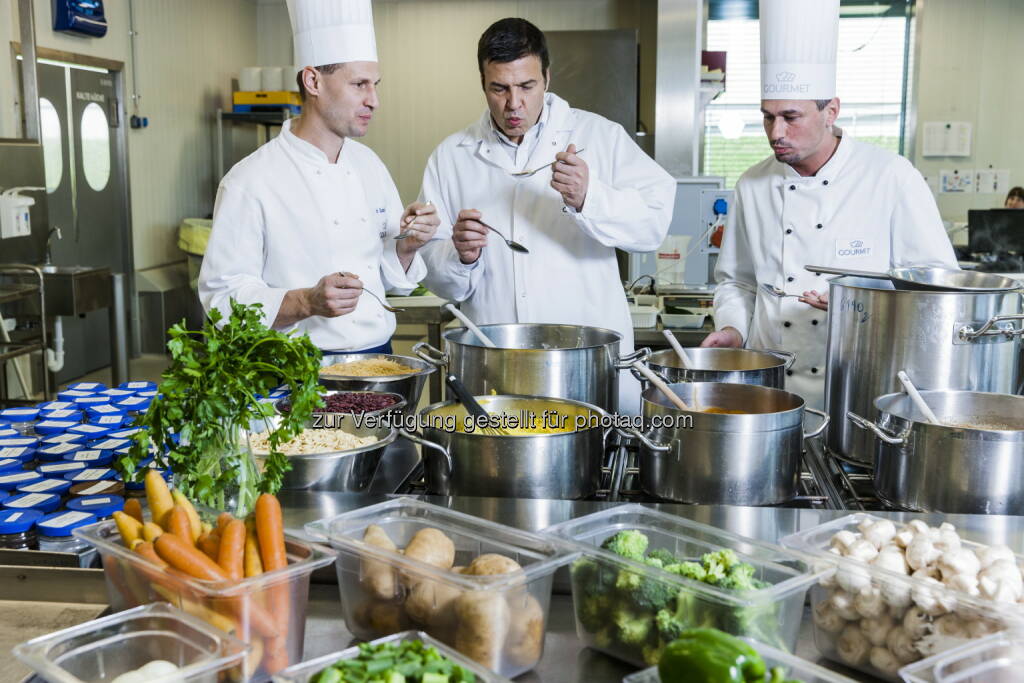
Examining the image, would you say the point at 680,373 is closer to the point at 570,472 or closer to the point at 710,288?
the point at 570,472

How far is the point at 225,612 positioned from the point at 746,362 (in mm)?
1229

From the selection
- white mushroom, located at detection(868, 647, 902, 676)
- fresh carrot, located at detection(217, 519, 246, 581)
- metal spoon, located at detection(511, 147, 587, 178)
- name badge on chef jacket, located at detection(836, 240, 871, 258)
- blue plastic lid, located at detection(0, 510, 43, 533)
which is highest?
metal spoon, located at detection(511, 147, 587, 178)

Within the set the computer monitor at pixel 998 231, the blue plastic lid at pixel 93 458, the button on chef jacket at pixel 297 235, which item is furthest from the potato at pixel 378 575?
the computer monitor at pixel 998 231

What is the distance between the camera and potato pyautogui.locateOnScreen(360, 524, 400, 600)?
113cm

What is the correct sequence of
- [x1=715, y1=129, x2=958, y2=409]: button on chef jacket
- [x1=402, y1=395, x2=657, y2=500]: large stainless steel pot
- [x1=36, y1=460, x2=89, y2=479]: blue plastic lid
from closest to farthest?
1. [x1=402, y1=395, x2=657, y2=500]: large stainless steel pot
2. [x1=36, y1=460, x2=89, y2=479]: blue plastic lid
3. [x1=715, y1=129, x2=958, y2=409]: button on chef jacket

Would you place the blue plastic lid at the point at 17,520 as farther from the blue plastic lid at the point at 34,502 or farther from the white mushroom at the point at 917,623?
the white mushroom at the point at 917,623

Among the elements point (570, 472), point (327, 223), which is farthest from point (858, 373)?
point (327, 223)

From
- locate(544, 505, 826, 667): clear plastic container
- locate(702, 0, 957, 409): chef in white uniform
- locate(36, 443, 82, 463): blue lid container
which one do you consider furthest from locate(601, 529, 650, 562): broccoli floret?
locate(702, 0, 957, 409): chef in white uniform

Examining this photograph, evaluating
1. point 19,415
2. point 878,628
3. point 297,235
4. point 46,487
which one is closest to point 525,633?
point 878,628

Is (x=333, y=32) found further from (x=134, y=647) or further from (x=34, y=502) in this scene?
(x=134, y=647)

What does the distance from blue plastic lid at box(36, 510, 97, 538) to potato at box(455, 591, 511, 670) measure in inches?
26.8

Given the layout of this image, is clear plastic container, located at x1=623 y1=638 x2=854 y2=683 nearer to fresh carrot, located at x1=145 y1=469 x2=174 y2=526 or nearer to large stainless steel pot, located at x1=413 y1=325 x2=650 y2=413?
fresh carrot, located at x1=145 y1=469 x2=174 y2=526

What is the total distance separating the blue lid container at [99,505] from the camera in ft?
4.88

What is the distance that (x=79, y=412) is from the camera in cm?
210
